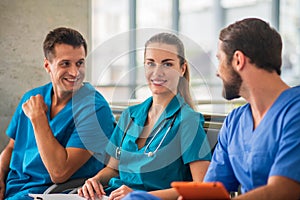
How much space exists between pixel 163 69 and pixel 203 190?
0.78m

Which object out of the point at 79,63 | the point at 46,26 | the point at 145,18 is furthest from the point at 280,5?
the point at 79,63

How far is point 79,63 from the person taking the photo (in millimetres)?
2314

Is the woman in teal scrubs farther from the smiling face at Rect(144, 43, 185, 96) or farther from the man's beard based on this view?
the man's beard

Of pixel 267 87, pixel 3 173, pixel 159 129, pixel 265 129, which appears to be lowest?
pixel 3 173

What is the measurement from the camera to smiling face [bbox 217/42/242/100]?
1.54m

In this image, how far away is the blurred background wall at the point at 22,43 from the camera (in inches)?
118

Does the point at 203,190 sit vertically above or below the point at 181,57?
below

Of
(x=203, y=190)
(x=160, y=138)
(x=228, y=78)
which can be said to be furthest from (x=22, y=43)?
(x=203, y=190)

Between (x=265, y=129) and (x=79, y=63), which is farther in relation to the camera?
(x=79, y=63)

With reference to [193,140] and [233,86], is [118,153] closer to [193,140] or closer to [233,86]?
[193,140]

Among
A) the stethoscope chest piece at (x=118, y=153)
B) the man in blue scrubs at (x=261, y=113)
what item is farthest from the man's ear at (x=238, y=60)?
the stethoscope chest piece at (x=118, y=153)

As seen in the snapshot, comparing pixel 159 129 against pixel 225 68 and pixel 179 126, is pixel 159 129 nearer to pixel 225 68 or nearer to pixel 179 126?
pixel 179 126

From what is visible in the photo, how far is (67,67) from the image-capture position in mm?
2289

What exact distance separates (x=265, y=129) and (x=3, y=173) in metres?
1.43
